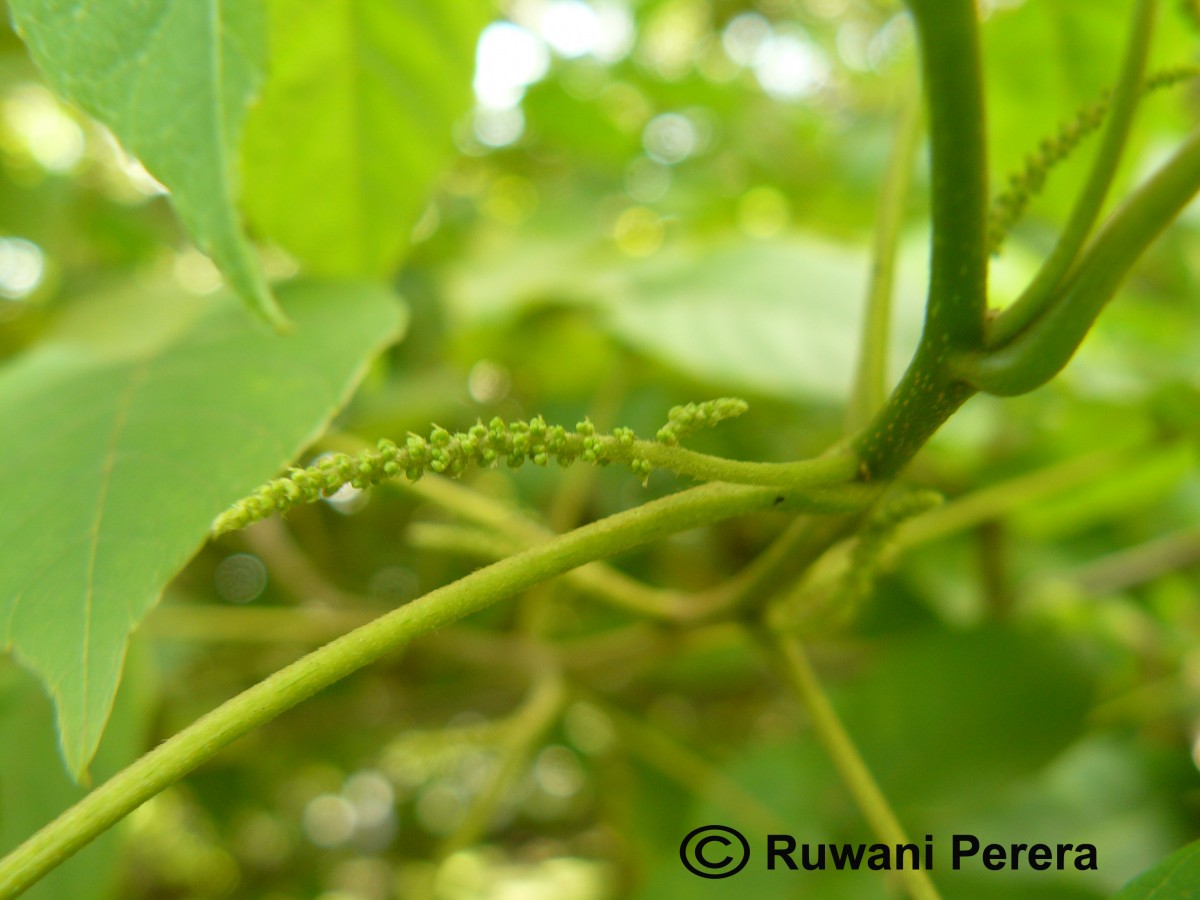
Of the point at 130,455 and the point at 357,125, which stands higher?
the point at 357,125

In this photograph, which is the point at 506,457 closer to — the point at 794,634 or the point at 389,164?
the point at 794,634

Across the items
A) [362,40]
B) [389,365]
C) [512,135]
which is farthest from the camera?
[512,135]

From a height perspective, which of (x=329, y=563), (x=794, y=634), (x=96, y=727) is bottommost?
(x=96, y=727)

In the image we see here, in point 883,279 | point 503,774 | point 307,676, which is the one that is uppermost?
point 883,279

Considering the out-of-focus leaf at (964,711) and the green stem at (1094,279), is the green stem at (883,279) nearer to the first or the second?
the green stem at (1094,279)

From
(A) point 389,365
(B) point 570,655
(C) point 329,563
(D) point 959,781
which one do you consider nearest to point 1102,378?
(D) point 959,781

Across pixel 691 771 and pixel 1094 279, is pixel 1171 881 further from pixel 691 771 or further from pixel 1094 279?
pixel 691 771

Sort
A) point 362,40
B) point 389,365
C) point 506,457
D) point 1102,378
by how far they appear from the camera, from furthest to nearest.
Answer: point 389,365 → point 1102,378 → point 362,40 → point 506,457

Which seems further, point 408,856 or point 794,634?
point 408,856

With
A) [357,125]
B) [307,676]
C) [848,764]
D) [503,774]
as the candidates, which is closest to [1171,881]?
[848,764]
